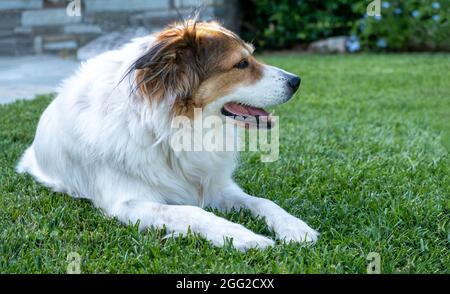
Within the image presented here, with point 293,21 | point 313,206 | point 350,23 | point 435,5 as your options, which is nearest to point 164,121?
point 313,206

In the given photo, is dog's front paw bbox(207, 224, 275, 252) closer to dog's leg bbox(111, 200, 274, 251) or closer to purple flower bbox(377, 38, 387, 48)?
dog's leg bbox(111, 200, 274, 251)

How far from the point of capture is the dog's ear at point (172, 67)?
10.1ft

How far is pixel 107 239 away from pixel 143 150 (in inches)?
22.7

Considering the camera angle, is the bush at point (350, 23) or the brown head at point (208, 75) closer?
the brown head at point (208, 75)

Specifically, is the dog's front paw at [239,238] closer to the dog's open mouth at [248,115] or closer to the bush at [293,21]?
the dog's open mouth at [248,115]

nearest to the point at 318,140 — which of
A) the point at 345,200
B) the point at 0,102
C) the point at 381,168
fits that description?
the point at 381,168

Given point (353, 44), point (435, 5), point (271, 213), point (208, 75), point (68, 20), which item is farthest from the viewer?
point (353, 44)

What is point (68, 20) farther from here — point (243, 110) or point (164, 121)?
point (164, 121)

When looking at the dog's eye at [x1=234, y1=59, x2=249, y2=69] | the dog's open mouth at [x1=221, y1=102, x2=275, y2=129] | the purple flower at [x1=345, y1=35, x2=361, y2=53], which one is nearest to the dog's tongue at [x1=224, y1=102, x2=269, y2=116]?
the dog's open mouth at [x1=221, y1=102, x2=275, y2=129]

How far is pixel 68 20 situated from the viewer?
1144 centimetres

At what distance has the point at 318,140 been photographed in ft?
17.0

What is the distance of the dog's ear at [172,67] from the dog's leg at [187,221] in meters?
0.57

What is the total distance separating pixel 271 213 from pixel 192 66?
0.86m

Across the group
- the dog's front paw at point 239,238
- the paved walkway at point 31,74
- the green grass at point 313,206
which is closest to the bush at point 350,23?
the paved walkway at point 31,74
